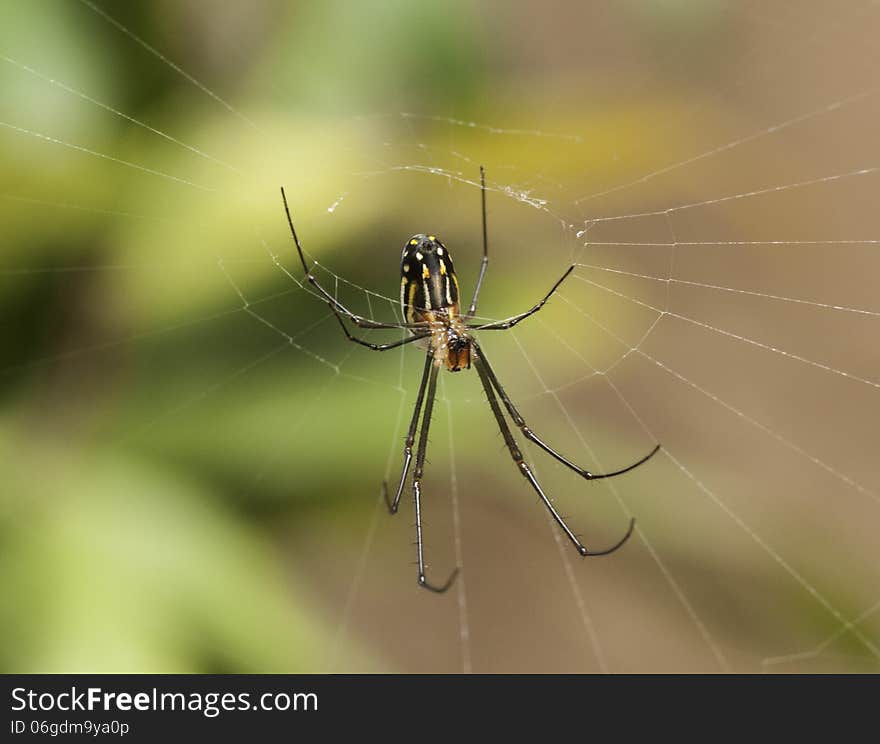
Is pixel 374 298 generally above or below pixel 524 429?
above

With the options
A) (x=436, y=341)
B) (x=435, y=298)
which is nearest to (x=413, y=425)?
(x=436, y=341)

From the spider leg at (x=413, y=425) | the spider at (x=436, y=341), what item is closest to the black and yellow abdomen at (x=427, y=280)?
the spider at (x=436, y=341)

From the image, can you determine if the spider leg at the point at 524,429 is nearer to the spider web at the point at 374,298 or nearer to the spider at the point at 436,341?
the spider at the point at 436,341

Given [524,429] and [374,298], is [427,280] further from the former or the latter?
A: [524,429]

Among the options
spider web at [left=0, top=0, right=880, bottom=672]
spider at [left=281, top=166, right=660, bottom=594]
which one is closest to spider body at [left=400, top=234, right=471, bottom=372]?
spider at [left=281, top=166, right=660, bottom=594]

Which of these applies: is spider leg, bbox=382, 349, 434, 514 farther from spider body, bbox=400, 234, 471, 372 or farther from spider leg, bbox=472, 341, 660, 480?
spider leg, bbox=472, 341, 660, 480

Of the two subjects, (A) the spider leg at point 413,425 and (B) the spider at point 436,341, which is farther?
(A) the spider leg at point 413,425

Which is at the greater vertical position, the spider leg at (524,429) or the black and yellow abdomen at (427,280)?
the black and yellow abdomen at (427,280)
